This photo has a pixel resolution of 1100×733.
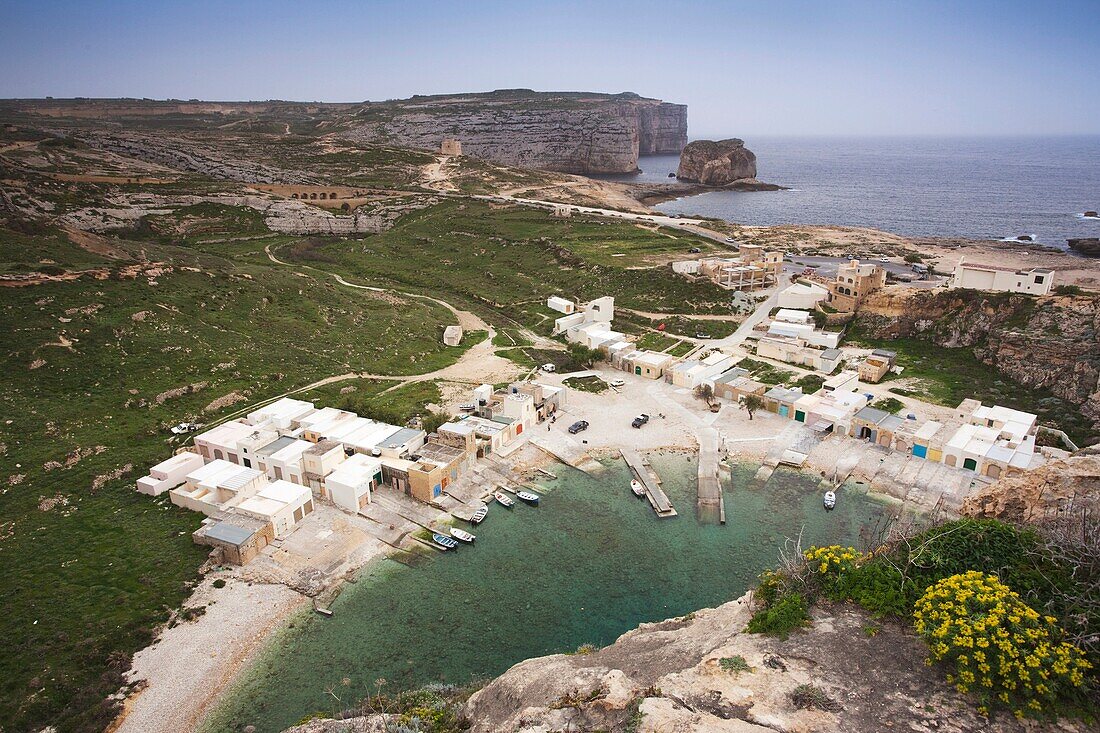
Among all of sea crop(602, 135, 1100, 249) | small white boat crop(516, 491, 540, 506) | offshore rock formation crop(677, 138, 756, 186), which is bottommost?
small white boat crop(516, 491, 540, 506)

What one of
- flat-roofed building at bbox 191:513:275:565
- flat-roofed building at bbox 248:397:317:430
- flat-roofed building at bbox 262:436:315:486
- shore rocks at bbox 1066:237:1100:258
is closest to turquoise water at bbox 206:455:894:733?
flat-roofed building at bbox 191:513:275:565

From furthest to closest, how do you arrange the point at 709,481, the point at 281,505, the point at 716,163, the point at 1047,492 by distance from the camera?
the point at 716,163, the point at 709,481, the point at 281,505, the point at 1047,492

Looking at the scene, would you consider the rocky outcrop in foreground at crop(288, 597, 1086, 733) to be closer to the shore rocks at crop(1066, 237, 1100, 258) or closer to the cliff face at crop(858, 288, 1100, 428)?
the cliff face at crop(858, 288, 1100, 428)

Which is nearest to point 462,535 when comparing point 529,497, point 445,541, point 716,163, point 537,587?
point 445,541

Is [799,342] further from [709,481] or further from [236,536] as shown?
[236,536]

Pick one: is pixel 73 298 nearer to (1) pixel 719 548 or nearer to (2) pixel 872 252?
(1) pixel 719 548

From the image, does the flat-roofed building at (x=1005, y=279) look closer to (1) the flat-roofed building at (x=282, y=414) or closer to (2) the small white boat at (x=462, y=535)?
(2) the small white boat at (x=462, y=535)
